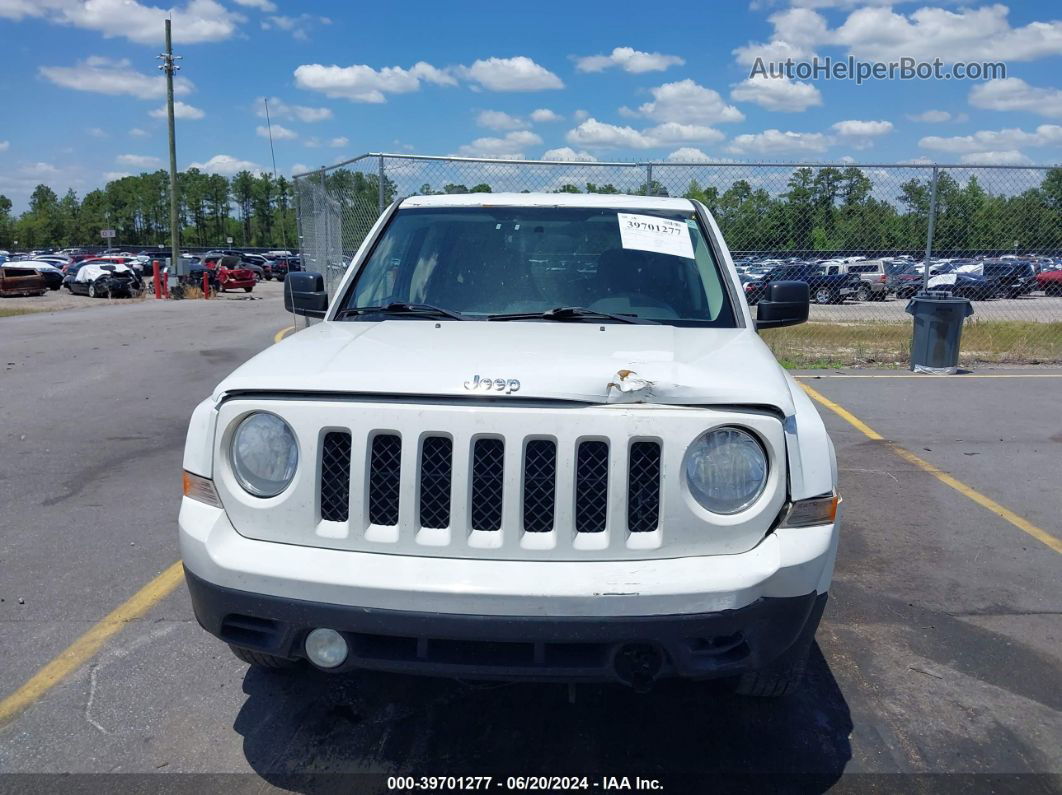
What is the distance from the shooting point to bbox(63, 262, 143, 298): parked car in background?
33.7 meters

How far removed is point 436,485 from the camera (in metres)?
2.59

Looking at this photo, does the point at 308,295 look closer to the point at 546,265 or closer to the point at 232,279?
the point at 546,265

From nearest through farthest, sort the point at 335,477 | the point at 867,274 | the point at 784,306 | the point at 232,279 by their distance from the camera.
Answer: the point at 335,477 < the point at 784,306 < the point at 867,274 < the point at 232,279

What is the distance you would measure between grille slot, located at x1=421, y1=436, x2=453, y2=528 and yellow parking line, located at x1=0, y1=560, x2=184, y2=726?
1860mm

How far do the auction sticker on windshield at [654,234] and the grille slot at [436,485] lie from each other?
1.85 meters

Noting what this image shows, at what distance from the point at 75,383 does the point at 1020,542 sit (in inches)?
383

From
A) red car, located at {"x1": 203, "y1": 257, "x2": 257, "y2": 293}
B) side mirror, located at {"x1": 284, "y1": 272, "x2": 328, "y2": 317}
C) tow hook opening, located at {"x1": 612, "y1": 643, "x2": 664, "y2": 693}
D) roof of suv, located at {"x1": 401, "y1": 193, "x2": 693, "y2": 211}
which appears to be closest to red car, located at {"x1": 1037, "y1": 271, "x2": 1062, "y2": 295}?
roof of suv, located at {"x1": 401, "y1": 193, "x2": 693, "y2": 211}

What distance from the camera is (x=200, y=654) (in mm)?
3674

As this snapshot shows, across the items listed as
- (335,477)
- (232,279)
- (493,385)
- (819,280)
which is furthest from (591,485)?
(232,279)

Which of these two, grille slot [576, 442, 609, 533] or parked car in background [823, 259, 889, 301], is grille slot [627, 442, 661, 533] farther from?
parked car in background [823, 259, 889, 301]

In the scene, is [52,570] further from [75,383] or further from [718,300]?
[75,383]

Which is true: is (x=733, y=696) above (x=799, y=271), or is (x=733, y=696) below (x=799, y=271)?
below

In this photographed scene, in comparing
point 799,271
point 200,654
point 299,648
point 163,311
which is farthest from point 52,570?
point 163,311

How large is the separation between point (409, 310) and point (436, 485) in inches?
51.5
